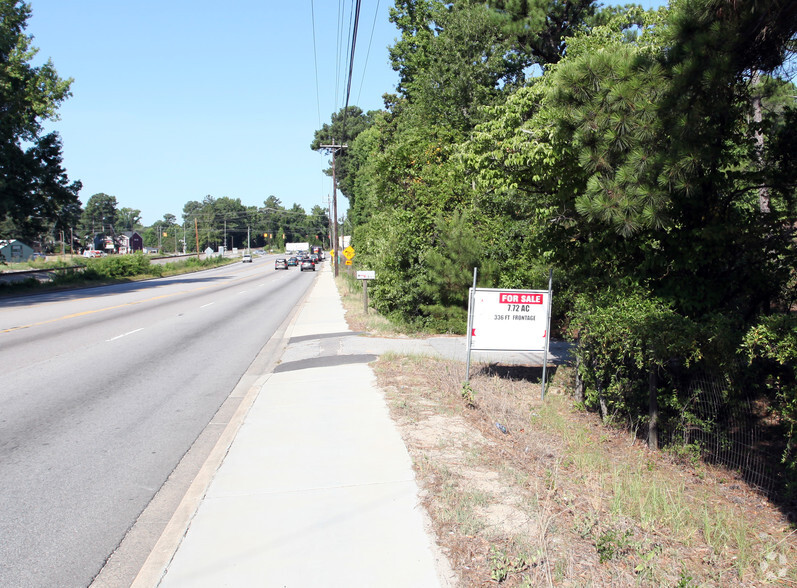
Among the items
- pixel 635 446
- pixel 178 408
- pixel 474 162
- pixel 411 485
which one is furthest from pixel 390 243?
pixel 411 485

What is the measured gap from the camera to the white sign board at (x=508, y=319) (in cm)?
879

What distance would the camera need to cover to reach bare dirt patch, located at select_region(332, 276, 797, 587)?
3727mm

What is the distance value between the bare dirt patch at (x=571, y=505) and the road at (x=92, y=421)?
8.28 ft

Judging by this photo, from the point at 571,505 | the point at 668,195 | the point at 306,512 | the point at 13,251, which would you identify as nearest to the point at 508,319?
the point at 668,195

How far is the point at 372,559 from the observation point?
394 centimetres

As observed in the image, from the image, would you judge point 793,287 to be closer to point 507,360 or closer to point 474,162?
point 474,162

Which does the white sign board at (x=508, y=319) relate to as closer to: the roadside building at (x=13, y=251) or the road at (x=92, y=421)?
the road at (x=92, y=421)

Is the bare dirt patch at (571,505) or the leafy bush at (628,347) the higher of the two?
the leafy bush at (628,347)

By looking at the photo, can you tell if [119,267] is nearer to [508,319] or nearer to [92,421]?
[92,421]

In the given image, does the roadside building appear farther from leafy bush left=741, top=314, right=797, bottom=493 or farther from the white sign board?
leafy bush left=741, top=314, right=797, bottom=493

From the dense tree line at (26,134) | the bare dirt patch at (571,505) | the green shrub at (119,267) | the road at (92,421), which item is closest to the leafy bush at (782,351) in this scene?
the bare dirt patch at (571,505)

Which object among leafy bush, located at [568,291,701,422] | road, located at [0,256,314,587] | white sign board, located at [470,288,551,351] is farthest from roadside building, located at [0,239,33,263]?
leafy bush, located at [568,291,701,422]

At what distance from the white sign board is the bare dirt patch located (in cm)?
89

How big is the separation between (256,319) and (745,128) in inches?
638
